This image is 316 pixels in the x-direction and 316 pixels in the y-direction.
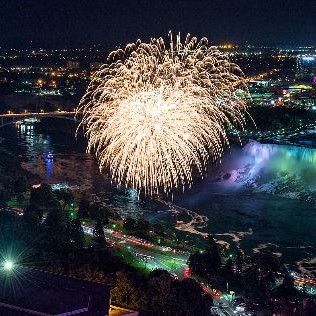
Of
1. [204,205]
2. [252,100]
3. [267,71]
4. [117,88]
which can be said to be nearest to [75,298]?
[117,88]

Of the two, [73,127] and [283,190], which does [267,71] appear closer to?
[73,127]

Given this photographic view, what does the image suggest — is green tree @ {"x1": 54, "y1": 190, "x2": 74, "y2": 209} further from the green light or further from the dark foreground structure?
the dark foreground structure

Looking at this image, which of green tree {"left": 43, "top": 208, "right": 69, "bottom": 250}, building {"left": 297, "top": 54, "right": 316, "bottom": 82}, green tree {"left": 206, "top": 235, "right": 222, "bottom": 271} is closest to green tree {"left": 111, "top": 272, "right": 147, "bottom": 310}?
green tree {"left": 206, "top": 235, "right": 222, "bottom": 271}

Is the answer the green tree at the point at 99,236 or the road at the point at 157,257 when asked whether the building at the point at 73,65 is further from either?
the green tree at the point at 99,236

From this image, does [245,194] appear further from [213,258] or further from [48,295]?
[48,295]

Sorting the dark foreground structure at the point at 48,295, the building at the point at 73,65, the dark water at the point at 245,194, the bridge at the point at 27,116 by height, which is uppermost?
the building at the point at 73,65

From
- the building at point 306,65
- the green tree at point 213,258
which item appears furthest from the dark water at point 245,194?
the building at point 306,65
